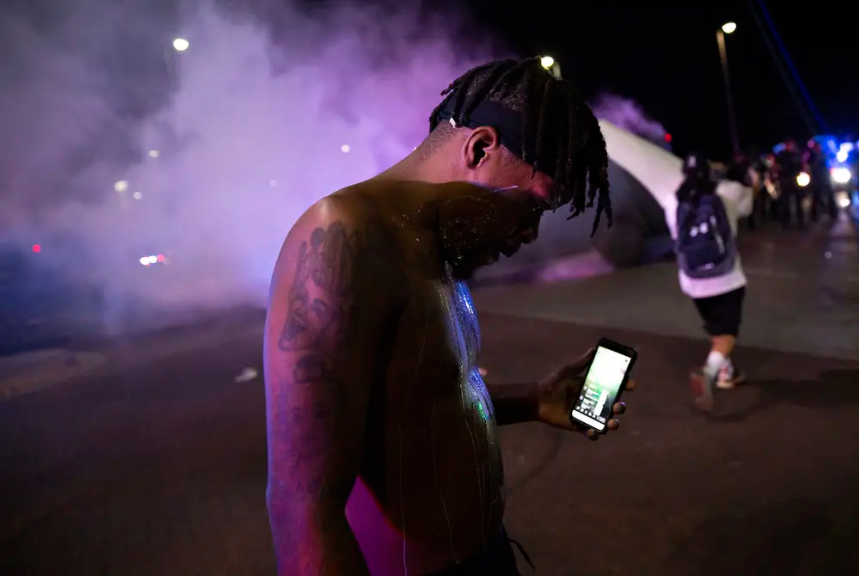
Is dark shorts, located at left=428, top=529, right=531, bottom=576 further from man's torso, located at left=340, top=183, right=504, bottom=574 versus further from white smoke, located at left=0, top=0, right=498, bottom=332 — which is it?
white smoke, located at left=0, top=0, right=498, bottom=332

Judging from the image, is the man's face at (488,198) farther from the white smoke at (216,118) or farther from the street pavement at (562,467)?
the white smoke at (216,118)

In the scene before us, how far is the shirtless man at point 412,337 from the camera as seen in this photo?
0.91m

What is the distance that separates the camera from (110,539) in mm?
3439

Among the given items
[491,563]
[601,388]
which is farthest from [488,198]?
[601,388]

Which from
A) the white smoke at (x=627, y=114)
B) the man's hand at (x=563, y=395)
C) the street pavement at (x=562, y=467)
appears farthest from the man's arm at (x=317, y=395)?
the white smoke at (x=627, y=114)

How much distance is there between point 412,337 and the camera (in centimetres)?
104

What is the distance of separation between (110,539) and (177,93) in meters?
6.37

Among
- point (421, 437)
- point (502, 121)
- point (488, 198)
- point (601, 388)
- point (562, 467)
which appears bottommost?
point (562, 467)

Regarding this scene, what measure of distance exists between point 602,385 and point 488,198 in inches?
36.9

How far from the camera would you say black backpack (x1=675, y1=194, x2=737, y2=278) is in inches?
179

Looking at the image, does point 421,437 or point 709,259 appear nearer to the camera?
point 421,437

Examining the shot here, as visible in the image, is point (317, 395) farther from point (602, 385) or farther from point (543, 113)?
point (602, 385)

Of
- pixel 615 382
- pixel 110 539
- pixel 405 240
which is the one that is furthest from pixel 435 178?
pixel 110 539

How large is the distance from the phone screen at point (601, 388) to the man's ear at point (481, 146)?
0.88 meters
